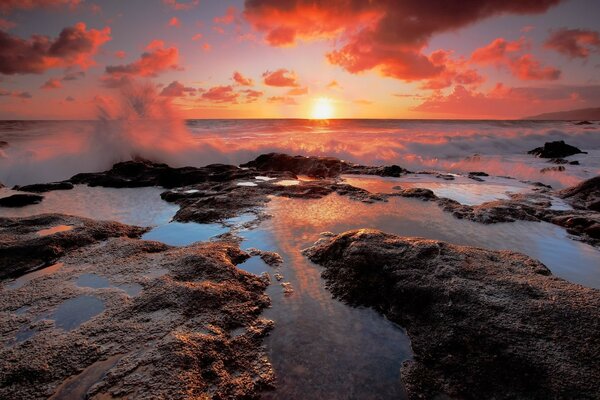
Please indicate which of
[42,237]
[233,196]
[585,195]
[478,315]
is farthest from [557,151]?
[42,237]

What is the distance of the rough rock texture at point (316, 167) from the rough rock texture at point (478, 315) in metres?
12.3

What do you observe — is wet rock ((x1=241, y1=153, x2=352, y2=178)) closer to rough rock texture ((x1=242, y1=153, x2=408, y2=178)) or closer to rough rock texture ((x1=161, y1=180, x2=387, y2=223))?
rough rock texture ((x1=242, y1=153, x2=408, y2=178))

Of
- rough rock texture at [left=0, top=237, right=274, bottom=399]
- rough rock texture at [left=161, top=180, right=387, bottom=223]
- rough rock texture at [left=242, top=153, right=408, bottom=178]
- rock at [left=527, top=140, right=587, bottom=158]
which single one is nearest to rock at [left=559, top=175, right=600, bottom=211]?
rough rock texture at [left=161, top=180, right=387, bottom=223]

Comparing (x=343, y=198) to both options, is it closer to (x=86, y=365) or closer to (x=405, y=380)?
(x=405, y=380)

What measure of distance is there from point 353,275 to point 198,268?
9.48 feet

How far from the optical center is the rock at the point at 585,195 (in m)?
11.7

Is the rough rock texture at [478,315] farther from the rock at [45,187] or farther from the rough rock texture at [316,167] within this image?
the rock at [45,187]

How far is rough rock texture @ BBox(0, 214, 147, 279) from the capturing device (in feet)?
21.4

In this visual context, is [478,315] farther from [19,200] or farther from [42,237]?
[19,200]

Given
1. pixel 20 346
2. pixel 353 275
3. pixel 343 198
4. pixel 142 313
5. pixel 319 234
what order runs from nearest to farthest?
1. pixel 20 346
2. pixel 142 313
3. pixel 353 275
4. pixel 319 234
5. pixel 343 198

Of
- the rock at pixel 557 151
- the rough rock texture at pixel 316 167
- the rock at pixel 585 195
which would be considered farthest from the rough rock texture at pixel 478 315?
the rock at pixel 557 151

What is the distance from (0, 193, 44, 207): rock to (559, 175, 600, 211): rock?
64.2 ft

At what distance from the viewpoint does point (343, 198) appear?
12.2m


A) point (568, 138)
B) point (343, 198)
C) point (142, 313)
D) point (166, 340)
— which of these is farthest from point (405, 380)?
point (568, 138)
